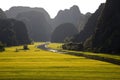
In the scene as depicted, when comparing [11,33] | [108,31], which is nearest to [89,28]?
[11,33]

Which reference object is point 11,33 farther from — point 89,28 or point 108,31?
point 108,31

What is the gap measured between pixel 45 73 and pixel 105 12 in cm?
7567

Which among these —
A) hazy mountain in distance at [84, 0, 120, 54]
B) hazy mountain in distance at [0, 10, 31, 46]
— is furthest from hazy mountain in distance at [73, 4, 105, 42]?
hazy mountain in distance at [84, 0, 120, 54]

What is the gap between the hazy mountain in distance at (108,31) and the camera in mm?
98181

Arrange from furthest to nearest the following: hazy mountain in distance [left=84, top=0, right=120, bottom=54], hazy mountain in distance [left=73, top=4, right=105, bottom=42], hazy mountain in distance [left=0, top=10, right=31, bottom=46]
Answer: hazy mountain in distance [left=73, top=4, right=105, bottom=42], hazy mountain in distance [left=0, top=10, right=31, bottom=46], hazy mountain in distance [left=84, top=0, right=120, bottom=54]

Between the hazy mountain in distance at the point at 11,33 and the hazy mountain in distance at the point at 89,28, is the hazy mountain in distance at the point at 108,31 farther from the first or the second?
the hazy mountain in distance at the point at 11,33

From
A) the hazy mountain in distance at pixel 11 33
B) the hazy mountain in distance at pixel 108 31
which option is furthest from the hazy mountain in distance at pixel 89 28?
the hazy mountain in distance at pixel 108 31

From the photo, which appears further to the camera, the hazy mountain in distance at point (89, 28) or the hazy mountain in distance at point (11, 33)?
the hazy mountain in distance at point (89, 28)

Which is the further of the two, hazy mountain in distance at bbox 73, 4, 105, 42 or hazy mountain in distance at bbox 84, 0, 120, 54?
hazy mountain in distance at bbox 73, 4, 105, 42

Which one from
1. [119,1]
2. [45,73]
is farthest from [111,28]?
[45,73]

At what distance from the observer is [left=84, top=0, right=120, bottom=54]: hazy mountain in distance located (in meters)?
98.2

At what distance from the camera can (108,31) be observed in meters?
107

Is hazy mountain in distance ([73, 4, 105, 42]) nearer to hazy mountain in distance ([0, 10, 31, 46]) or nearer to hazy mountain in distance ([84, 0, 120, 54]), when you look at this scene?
hazy mountain in distance ([0, 10, 31, 46])

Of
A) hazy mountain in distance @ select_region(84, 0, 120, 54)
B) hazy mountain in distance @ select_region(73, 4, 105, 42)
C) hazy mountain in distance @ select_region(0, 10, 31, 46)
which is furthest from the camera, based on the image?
hazy mountain in distance @ select_region(73, 4, 105, 42)
